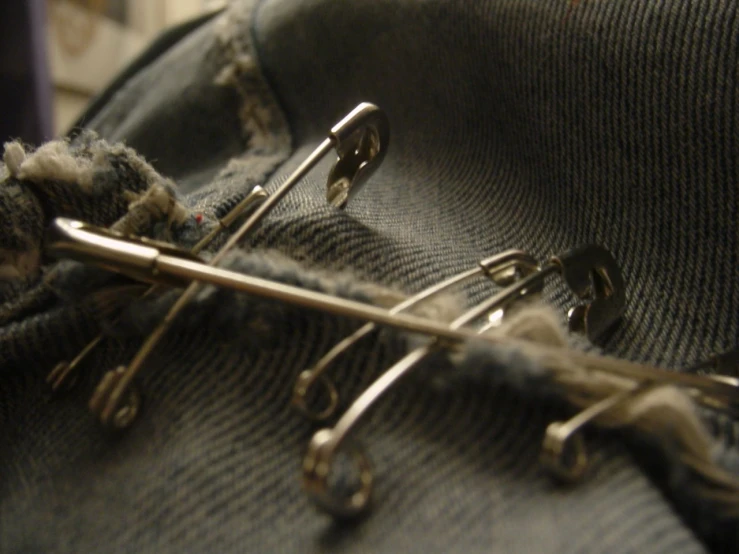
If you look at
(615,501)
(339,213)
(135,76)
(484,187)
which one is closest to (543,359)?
(615,501)

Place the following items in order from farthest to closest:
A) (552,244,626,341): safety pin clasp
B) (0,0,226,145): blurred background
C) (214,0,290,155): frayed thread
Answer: (0,0,226,145): blurred background, (214,0,290,155): frayed thread, (552,244,626,341): safety pin clasp

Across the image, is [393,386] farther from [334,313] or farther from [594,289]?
[594,289]

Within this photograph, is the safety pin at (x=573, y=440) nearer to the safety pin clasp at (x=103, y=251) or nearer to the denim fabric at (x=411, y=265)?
the denim fabric at (x=411, y=265)

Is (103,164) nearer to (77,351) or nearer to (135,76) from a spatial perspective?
(77,351)

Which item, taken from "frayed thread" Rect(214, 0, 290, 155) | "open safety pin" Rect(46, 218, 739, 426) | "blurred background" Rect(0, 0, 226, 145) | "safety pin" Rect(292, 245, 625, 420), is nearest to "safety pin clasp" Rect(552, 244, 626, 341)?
"safety pin" Rect(292, 245, 625, 420)

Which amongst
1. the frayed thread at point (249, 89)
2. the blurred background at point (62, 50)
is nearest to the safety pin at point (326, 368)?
the frayed thread at point (249, 89)

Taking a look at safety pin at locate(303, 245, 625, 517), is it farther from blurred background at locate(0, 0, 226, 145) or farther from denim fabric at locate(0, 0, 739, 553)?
blurred background at locate(0, 0, 226, 145)
